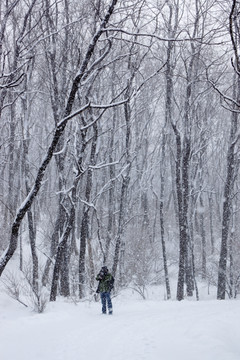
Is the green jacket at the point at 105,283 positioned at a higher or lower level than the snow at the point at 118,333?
higher

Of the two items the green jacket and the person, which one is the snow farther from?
the green jacket

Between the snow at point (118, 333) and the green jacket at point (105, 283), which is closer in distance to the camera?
the snow at point (118, 333)

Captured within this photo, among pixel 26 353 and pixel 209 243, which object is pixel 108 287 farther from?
pixel 209 243

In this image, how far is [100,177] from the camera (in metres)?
25.6

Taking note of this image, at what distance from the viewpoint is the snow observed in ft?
19.5

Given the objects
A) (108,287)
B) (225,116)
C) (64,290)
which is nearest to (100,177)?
(225,116)

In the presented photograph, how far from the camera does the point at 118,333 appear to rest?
24.0 ft

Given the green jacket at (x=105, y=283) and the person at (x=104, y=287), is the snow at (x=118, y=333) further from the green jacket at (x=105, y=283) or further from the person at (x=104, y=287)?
the green jacket at (x=105, y=283)

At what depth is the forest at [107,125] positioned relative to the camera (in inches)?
242

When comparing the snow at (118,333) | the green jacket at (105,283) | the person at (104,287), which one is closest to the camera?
the snow at (118,333)

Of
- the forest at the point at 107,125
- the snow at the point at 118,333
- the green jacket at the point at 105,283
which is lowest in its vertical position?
the snow at the point at 118,333

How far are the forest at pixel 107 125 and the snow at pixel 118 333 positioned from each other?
1119 mm

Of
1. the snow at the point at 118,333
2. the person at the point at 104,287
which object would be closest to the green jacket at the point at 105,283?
the person at the point at 104,287

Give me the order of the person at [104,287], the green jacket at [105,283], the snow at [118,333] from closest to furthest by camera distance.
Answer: the snow at [118,333] → the person at [104,287] → the green jacket at [105,283]
